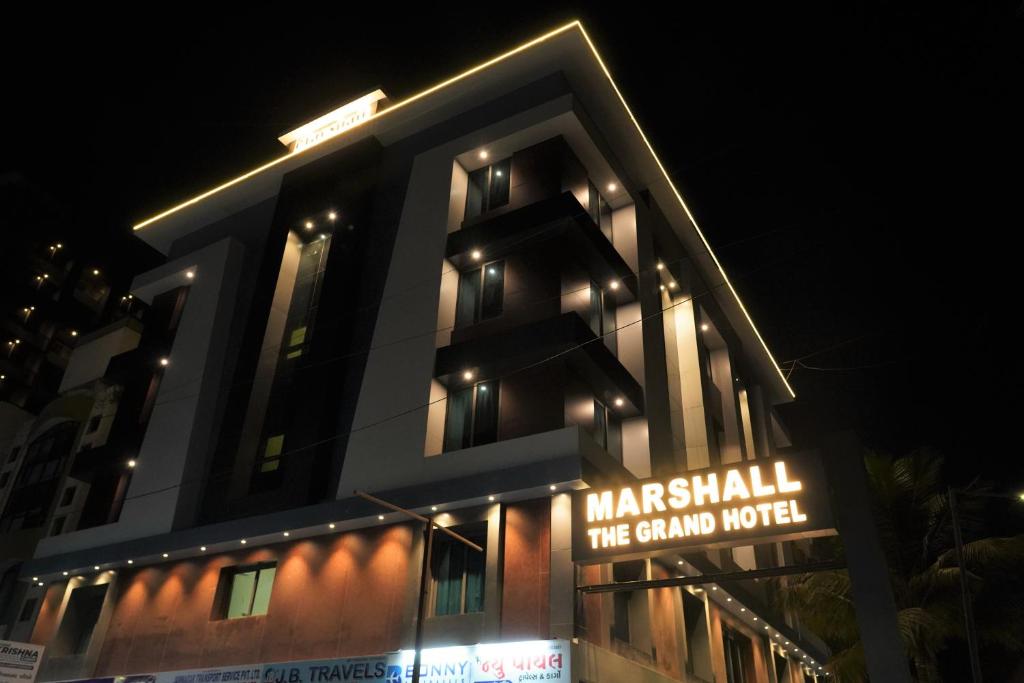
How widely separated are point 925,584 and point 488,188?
64.4 ft

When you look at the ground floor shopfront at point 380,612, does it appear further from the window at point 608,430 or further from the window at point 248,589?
the window at point 608,430

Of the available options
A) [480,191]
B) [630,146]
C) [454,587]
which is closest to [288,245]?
[480,191]

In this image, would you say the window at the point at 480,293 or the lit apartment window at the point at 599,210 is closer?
the window at the point at 480,293

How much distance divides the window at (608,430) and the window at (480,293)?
15.5ft

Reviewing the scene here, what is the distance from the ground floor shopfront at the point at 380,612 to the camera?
19.7 m

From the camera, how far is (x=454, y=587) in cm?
2173

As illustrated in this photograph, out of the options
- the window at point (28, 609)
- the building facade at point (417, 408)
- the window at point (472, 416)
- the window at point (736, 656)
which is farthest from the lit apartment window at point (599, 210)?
the window at point (28, 609)

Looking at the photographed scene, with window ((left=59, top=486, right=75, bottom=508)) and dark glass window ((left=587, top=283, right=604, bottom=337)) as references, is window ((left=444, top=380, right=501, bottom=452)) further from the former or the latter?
window ((left=59, top=486, right=75, bottom=508))

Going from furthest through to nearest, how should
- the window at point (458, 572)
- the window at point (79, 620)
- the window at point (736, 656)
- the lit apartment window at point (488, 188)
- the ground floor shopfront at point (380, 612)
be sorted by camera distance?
1. the window at point (736, 656)
2. the lit apartment window at point (488, 188)
3. the window at point (79, 620)
4. the window at point (458, 572)
5. the ground floor shopfront at point (380, 612)

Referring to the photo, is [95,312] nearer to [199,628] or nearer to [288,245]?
[288,245]

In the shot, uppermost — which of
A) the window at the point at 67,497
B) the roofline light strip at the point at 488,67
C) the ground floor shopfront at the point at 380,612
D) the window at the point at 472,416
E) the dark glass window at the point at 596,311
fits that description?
the roofline light strip at the point at 488,67

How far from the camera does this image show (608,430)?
1022 inches

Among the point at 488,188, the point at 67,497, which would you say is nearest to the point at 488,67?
the point at 488,188

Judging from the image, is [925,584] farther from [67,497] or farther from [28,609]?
[67,497]
